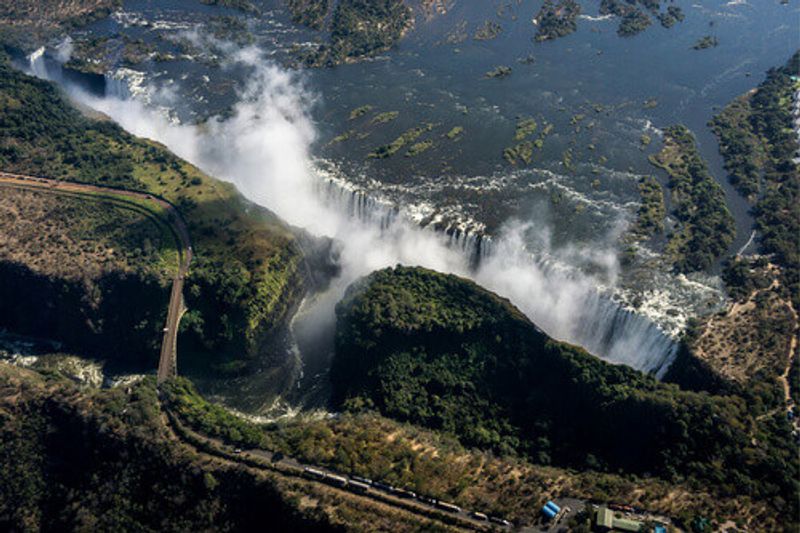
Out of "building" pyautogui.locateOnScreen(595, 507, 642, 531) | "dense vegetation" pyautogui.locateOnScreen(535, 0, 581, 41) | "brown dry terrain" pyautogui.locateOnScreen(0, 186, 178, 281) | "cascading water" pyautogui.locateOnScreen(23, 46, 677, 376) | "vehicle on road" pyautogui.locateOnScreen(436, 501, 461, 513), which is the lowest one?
"vehicle on road" pyautogui.locateOnScreen(436, 501, 461, 513)

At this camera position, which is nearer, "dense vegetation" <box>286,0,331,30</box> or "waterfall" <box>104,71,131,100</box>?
"waterfall" <box>104,71,131,100</box>

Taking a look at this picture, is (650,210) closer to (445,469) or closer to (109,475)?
(445,469)

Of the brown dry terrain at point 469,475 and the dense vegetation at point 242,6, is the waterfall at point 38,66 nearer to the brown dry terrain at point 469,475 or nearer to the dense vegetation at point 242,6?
the dense vegetation at point 242,6

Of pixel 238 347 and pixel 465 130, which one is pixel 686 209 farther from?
pixel 238 347

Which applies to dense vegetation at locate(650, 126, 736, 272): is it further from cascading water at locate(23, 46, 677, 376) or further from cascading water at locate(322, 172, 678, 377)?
cascading water at locate(23, 46, 677, 376)

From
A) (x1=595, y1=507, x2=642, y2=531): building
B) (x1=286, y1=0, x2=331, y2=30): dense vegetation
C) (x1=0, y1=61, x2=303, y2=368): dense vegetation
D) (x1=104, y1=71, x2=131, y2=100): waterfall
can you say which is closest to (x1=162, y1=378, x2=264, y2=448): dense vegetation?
(x1=0, y1=61, x2=303, y2=368): dense vegetation

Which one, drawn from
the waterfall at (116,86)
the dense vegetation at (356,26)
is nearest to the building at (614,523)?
the dense vegetation at (356,26)
